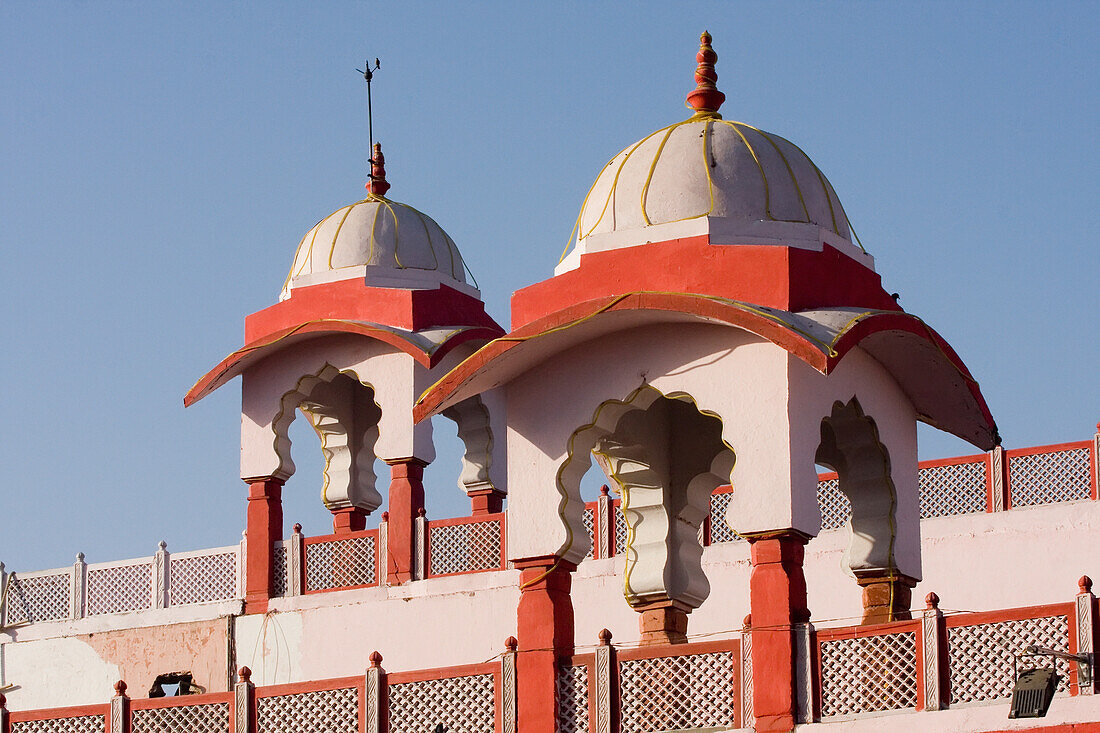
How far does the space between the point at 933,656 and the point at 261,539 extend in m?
9.59

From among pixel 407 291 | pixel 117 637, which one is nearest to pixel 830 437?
pixel 407 291

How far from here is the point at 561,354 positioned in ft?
52.6

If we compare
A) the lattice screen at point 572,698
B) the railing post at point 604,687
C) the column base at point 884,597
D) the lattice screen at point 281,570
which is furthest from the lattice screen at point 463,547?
the railing post at point 604,687

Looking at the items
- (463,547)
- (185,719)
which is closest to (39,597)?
(463,547)

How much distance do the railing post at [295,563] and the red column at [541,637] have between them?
6164 millimetres

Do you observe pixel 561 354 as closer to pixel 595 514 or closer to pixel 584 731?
pixel 584 731

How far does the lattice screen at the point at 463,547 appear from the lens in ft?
69.1

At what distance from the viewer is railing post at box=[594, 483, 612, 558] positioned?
2080cm

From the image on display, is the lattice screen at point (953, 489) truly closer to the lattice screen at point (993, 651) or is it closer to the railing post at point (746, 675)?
the railing post at point (746, 675)

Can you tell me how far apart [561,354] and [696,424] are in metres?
2.05

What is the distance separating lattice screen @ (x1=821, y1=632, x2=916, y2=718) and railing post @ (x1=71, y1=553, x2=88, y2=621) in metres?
10.6

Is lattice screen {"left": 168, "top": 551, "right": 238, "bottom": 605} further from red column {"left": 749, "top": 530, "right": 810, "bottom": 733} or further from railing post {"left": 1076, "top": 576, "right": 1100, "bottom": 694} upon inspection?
railing post {"left": 1076, "top": 576, "right": 1100, "bottom": 694}

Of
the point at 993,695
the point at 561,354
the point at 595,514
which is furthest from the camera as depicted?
the point at 595,514

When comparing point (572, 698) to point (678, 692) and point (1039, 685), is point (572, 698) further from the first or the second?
point (1039, 685)
